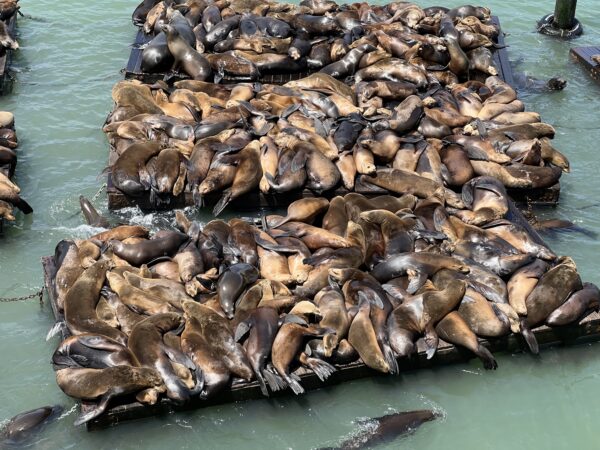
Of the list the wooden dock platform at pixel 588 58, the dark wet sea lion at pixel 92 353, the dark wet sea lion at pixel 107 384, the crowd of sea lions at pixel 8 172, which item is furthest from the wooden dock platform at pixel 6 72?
the wooden dock platform at pixel 588 58

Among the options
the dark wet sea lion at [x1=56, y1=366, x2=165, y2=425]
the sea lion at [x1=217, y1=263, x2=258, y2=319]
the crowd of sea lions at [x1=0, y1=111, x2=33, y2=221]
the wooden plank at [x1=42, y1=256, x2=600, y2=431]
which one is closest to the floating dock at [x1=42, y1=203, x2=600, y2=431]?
the wooden plank at [x1=42, y1=256, x2=600, y2=431]

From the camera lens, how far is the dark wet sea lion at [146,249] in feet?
22.6

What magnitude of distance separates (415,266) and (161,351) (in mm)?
2280

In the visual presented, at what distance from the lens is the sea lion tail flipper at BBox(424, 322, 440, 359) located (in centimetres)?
607

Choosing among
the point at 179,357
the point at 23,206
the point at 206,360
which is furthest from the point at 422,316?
the point at 23,206

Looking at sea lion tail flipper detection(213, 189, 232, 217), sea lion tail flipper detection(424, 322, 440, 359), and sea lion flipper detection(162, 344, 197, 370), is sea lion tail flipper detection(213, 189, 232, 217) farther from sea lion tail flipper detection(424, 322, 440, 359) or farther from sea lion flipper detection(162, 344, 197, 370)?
sea lion tail flipper detection(424, 322, 440, 359)

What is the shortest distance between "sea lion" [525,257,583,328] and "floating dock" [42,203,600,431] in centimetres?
13

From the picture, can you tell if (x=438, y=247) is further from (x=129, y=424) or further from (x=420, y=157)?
(x=129, y=424)

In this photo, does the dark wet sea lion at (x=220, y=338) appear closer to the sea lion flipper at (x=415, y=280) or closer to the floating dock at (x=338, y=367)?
the floating dock at (x=338, y=367)

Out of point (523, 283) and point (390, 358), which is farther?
point (523, 283)

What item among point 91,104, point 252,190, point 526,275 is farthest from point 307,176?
point 91,104

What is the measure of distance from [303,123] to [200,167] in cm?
146

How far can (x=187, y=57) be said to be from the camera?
417 inches

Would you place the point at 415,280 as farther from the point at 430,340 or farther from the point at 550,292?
the point at 550,292
